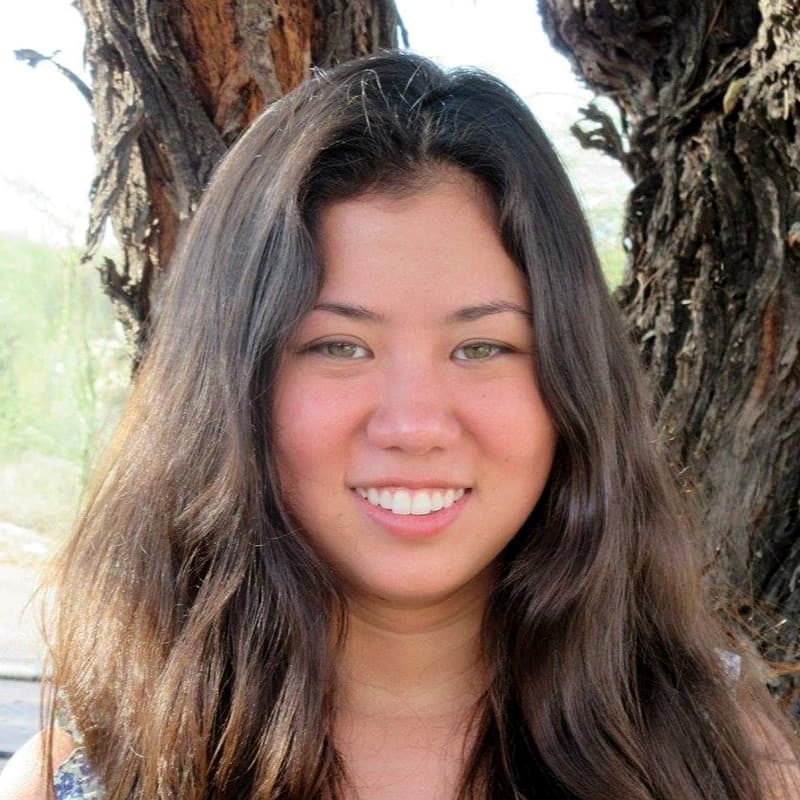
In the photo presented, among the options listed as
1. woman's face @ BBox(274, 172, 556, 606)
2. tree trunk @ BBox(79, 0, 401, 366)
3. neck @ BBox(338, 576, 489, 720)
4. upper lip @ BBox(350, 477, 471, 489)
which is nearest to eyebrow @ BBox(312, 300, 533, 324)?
woman's face @ BBox(274, 172, 556, 606)

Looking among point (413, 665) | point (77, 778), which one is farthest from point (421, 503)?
point (77, 778)

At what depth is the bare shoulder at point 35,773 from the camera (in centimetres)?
171

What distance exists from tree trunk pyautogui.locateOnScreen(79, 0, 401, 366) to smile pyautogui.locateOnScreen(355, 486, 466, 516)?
0.72 m

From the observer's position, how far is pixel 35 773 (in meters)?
1.73

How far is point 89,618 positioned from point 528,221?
0.91 m

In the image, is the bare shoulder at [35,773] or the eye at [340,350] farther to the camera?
the bare shoulder at [35,773]

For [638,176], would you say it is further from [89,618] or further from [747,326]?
[89,618]

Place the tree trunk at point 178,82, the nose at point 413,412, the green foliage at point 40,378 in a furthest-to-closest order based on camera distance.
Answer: the green foliage at point 40,378 < the tree trunk at point 178,82 < the nose at point 413,412

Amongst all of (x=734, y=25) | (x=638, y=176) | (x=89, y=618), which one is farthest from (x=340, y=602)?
(x=734, y=25)

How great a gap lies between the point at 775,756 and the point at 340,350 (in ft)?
2.93

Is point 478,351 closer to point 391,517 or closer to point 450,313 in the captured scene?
point 450,313

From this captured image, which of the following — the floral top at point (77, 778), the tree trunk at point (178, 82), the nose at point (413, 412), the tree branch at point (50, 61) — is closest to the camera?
the nose at point (413, 412)

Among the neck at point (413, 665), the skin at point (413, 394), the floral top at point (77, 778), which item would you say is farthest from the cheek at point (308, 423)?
the floral top at point (77, 778)

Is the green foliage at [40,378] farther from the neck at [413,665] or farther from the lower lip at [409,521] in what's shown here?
the lower lip at [409,521]
